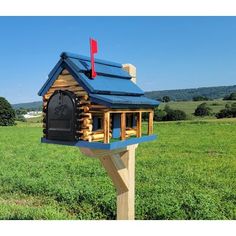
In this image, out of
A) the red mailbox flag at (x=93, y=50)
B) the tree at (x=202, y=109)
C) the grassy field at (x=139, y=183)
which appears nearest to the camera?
the red mailbox flag at (x=93, y=50)

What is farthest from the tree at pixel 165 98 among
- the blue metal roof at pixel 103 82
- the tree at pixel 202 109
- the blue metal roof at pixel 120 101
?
the blue metal roof at pixel 120 101

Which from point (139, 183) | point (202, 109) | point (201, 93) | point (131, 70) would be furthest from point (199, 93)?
point (131, 70)

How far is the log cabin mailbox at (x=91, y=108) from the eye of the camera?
1.84 meters

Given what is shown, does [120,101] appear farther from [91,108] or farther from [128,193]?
[128,193]

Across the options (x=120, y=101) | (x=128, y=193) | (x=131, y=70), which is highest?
(x=131, y=70)

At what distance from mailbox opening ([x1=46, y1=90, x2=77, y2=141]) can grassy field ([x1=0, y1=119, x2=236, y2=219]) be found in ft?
5.40

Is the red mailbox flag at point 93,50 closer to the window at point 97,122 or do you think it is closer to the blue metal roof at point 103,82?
the blue metal roof at point 103,82

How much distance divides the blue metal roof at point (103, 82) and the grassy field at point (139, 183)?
1.66m

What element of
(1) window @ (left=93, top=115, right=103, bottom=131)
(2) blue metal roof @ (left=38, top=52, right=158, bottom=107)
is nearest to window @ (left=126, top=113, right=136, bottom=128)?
(2) blue metal roof @ (left=38, top=52, right=158, bottom=107)

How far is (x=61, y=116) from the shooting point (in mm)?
1902

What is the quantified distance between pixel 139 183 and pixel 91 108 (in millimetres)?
2922
